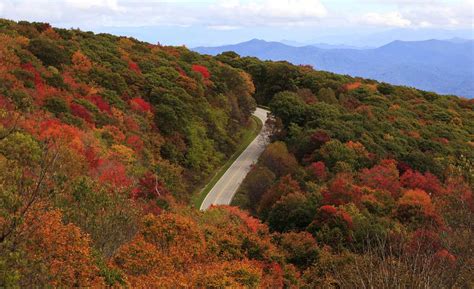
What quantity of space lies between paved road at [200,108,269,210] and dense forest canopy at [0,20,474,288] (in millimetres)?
1756

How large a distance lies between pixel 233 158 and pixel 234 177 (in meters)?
6.88

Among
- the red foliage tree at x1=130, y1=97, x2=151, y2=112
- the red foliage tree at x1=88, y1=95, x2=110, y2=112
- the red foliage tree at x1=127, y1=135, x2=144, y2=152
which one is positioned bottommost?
the red foliage tree at x1=127, y1=135, x2=144, y2=152

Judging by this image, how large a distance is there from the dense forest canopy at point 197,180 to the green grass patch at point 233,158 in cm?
107

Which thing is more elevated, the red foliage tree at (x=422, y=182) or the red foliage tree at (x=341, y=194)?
the red foliage tree at (x=341, y=194)

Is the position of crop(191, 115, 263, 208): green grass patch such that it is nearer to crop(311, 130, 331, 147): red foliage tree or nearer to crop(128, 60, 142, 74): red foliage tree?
crop(311, 130, 331, 147): red foliage tree

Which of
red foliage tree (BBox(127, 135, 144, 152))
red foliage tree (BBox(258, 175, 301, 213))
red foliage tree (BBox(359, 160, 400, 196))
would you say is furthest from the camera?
red foliage tree (BBox(359, 160, 400, 196))

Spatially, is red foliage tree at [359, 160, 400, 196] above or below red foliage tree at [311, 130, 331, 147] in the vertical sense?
below

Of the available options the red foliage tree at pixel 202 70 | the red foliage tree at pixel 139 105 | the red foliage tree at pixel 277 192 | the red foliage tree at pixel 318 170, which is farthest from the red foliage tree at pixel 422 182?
the red foliage tree at pixel 202 70

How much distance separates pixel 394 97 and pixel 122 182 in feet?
218

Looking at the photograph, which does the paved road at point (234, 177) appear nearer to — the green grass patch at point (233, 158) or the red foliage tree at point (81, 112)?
the green grass patch at point (233, 158)

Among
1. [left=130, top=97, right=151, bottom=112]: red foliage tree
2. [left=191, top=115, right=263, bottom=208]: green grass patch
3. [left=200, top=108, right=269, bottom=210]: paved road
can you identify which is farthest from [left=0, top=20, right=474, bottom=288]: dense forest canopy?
[left=200, top=108, right=269, bottom=210]: paved road

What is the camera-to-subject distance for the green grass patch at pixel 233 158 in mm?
42969

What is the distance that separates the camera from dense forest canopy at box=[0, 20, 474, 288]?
13648 mm

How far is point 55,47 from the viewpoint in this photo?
45.7m
